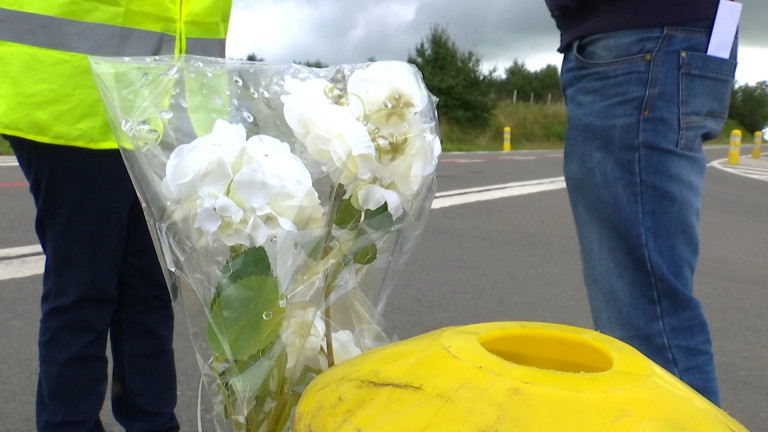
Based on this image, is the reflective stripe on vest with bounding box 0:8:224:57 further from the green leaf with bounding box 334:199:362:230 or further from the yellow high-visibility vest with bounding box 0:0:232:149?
the green leaf with bounding box 334:199:362:230

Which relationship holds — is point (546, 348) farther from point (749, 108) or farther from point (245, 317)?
point (749, 108)

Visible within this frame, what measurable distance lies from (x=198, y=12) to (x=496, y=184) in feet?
23.4

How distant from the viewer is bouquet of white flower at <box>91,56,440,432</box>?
0.86 meters

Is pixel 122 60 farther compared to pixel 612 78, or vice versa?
pixel 612 78

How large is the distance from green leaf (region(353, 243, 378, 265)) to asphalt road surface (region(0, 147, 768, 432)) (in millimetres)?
253

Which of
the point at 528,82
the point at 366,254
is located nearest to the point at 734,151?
the point at 366,254

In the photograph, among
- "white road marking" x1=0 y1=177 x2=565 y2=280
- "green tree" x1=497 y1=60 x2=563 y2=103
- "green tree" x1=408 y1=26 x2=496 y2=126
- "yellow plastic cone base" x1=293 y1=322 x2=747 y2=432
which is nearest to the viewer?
"yellow plastic cone base" x1=293 y1=322 x2=747 y2=432

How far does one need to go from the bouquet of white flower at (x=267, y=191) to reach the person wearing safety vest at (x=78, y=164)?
22.2 inches

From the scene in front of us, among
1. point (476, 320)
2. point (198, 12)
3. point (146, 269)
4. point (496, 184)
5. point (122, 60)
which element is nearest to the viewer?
point (122, 60)

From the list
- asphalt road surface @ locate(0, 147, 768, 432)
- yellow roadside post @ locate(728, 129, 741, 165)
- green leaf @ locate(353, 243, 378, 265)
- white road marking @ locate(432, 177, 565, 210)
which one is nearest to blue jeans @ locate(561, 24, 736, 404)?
asphalt road surface @ locate(0, 147, 768, 432)

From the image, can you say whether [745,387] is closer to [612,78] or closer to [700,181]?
[700,181]

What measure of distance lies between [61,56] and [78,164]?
23 centimetres

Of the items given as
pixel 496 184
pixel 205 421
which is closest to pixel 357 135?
pixel 205 421

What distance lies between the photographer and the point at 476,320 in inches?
133
